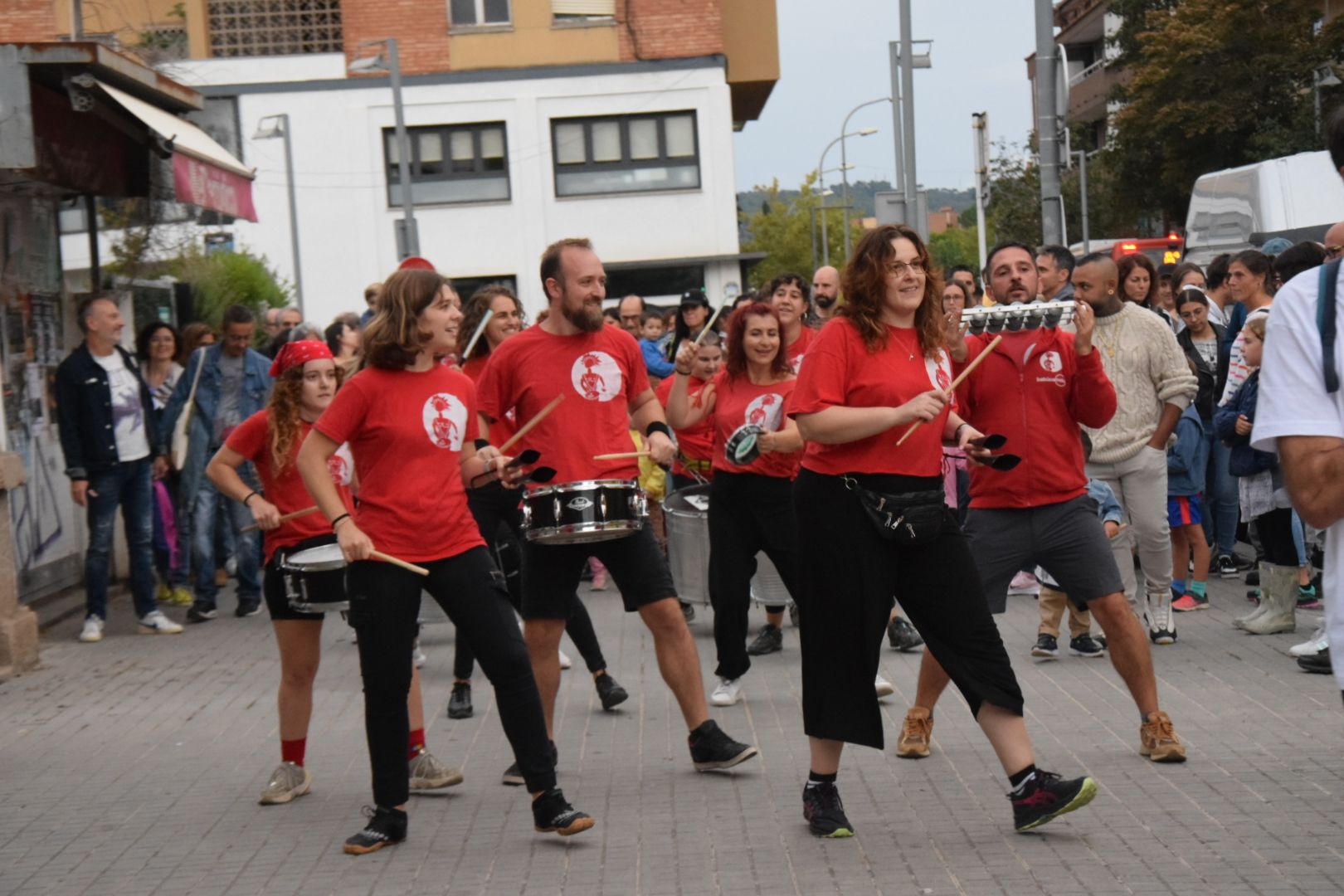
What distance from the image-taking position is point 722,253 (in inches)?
1501

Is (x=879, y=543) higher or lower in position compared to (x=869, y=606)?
higher

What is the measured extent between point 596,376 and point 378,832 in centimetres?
191

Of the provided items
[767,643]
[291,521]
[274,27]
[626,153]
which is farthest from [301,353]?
[274,27]

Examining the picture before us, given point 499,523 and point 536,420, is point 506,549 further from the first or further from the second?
point 536,420

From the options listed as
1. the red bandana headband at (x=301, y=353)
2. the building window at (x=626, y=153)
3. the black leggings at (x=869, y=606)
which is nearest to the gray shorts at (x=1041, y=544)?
the black leggings at (x=869, y=606)

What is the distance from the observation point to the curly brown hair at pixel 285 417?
6984 millimetres

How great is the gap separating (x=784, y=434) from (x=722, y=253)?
101 feet

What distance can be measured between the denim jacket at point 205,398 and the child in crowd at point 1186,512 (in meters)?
6.11

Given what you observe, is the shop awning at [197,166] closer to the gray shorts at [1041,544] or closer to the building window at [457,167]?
the gray shorts at [1041,544]

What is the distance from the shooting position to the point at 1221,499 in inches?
482

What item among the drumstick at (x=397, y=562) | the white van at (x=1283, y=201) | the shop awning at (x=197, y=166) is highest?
the shop awning at (x=197, y=166)

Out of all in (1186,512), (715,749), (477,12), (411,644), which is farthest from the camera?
(477,12)

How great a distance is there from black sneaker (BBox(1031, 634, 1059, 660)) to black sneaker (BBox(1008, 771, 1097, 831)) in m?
3.54

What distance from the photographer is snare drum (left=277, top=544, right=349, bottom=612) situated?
6.40 m
